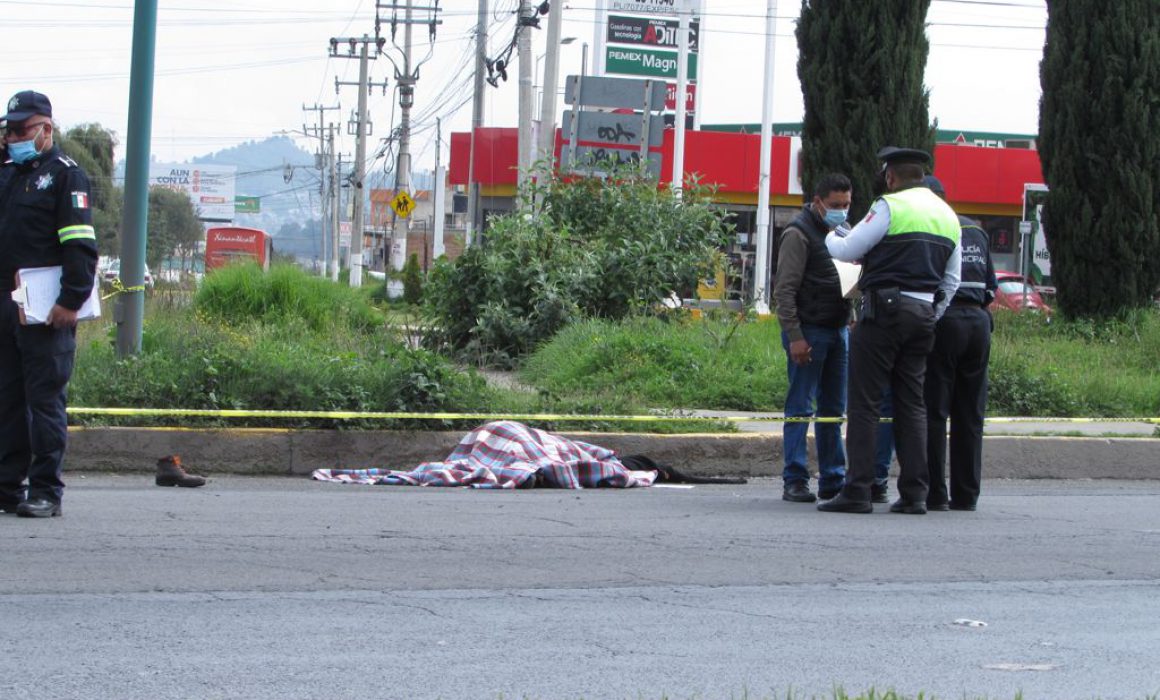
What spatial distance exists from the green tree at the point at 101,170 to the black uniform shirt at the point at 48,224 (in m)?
56.1

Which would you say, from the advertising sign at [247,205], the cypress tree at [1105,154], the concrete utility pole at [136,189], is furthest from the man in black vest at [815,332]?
the advertising sign at [247,205]

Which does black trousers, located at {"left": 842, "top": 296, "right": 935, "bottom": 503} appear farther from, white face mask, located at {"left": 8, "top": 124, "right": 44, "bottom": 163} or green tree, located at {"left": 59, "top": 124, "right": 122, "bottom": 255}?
green tree, located at {"left": 59, "top": 124, "right": 122, "bottom": 255}

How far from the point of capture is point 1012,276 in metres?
33.1

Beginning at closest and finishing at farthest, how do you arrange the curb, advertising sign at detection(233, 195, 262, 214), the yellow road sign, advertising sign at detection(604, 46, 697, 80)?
the curb → advertising sign at detection(604, 46, 697, 80) → the yellow road sign → advertising sign at detection(233, 195, 262, 214)

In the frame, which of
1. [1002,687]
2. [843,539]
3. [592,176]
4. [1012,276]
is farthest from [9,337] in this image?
[1012,276]

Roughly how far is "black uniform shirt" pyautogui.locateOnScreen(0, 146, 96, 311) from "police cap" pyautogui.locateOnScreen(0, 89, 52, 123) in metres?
0.20

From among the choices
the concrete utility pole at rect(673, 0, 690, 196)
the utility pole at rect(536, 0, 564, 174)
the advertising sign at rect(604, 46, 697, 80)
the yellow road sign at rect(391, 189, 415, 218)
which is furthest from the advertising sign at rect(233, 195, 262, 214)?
the utility pole at rect(536, 0, 564, 174)

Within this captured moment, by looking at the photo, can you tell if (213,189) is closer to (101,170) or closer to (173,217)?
(173,217)

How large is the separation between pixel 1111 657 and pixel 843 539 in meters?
2.23

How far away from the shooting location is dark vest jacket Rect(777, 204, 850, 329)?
8.33 metres

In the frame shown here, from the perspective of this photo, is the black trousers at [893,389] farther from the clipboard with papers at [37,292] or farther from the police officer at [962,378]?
the clipboard with papers at [37,292]

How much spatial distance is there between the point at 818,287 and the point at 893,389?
772 mm

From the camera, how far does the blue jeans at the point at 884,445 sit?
8.52 metres

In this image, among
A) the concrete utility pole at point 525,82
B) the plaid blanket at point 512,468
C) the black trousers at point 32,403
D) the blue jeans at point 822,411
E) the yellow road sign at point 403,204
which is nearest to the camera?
the black trousers at point 32,403
